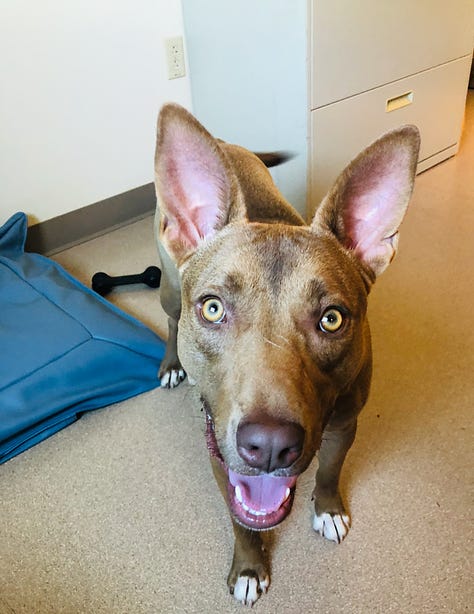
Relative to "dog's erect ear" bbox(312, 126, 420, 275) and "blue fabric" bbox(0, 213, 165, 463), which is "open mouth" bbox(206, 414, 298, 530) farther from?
"blue fabric" bbox(0, 213, 165, 463)

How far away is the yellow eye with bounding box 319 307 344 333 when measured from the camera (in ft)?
4.15

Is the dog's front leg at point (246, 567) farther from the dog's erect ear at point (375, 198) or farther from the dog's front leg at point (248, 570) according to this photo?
the dog's erect ear at point (375, 198)

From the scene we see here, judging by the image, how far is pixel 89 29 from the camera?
305 cm

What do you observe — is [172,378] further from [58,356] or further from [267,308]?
[267,308]

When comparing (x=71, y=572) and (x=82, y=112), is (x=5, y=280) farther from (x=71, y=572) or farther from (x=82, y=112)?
(x=71, y=572)

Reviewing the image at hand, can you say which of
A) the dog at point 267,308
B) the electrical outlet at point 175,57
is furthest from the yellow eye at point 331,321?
the electrical outlet at point 175,57

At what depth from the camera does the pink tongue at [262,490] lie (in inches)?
51.8

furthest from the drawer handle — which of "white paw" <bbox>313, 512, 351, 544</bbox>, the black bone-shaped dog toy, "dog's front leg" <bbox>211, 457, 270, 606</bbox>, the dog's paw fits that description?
the dog's paw

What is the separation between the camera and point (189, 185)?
58.0 inches

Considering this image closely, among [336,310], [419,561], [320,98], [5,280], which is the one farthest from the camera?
[320,98]

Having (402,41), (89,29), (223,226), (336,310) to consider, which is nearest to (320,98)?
(402,41)

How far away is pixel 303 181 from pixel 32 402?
6.41ft

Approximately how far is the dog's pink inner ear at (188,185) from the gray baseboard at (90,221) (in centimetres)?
208

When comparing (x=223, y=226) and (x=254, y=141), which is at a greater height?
(x=223, y=226)
